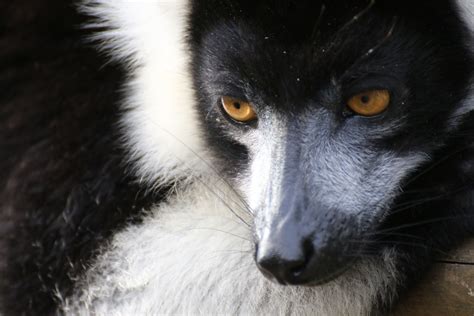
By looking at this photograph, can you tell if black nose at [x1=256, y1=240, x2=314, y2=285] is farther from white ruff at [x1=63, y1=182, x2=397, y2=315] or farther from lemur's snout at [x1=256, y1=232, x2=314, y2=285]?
white ruff at [x1=63, y1=182, x2=397, y2=315]

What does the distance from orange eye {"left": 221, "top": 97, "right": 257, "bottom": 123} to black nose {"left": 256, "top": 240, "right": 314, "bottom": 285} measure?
63cm

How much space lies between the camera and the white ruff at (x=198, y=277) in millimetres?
3252

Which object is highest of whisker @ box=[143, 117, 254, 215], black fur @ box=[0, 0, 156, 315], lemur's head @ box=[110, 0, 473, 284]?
lemur's head @ box=[110, 0, 473, 284]

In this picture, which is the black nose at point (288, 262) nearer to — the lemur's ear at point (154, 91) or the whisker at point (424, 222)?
the whisker at point (424, 222)

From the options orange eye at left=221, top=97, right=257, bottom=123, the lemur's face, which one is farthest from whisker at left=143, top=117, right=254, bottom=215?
orange eye at left=221, top=97, right=257, bottom=123

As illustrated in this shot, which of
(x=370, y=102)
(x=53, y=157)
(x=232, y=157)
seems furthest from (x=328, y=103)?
(x=53, y=157)

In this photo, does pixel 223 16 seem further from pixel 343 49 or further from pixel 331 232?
pixel 331 232

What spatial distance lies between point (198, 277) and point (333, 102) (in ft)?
3.11

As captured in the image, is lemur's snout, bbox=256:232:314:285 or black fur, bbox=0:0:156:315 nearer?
lemur's snout, bbox=256:232:314:285

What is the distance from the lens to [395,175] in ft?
10.3

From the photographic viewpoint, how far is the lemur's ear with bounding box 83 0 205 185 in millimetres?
3557

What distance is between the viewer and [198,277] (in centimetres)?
339

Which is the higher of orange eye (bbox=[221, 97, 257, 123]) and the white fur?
the white fur

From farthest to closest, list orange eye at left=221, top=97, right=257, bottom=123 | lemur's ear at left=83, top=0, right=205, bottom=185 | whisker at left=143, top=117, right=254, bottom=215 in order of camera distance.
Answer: lemur's ear at left=83, top=0, right=205, bottom=185, whisker at left=143, top=117, right=254, bottom=215, orange eye at left=221, top=97, right=257, bottom=123
